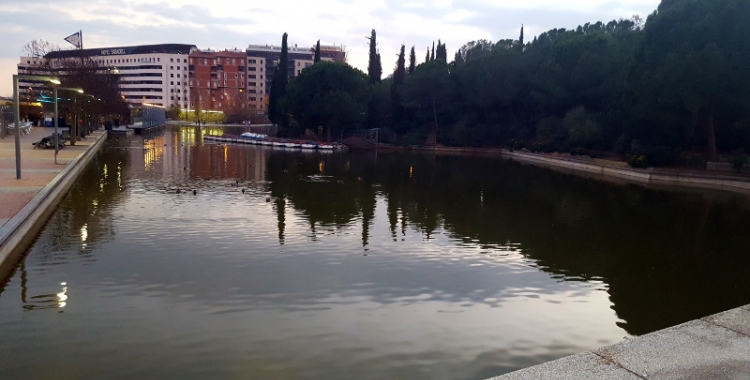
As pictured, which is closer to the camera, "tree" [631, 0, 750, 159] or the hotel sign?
"tree" [631, 0, 750, 159]

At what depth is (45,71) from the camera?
5756 centimetres

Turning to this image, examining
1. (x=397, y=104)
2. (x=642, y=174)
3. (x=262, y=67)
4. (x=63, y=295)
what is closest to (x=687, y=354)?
(x=63, y=295)

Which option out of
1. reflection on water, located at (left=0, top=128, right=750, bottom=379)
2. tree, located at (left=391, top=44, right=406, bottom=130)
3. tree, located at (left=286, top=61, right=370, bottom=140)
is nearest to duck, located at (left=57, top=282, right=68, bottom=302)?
reflection on water, located at (left=0, top=128, right=750, bottom=379)

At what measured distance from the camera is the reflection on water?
8242 mm

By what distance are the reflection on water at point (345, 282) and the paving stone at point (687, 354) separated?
1.79m

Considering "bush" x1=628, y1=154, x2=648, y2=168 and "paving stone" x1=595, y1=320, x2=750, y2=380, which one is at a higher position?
"bush" x1=628, y1=154, x2=648, y2=168

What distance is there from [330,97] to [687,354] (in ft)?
177

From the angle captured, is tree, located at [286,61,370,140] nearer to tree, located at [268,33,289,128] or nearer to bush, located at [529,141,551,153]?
tree, located at [268,33,289,128]

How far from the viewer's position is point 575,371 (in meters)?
6.03

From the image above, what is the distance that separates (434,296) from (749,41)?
89.5 ft

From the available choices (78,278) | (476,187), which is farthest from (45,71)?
(78,278)

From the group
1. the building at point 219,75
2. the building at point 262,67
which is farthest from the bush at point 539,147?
the building at point 219,75

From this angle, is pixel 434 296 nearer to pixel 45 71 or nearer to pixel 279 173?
pixel 279 173

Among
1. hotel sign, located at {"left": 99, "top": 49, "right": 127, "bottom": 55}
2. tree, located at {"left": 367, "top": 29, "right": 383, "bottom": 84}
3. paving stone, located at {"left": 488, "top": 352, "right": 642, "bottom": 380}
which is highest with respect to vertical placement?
hotel sign, located at {"left": 99, "top": 49, "right": 127, "bottom": 55}
